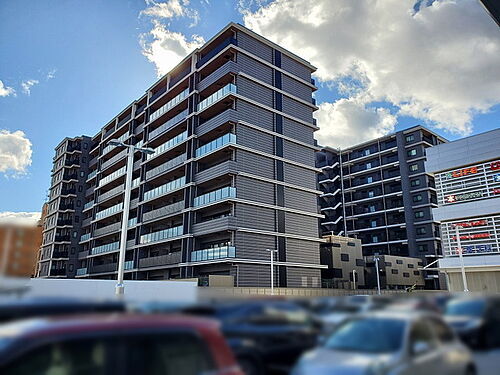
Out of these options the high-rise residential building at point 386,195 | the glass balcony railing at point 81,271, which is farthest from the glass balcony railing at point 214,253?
the glass balcony railing at point 81,271

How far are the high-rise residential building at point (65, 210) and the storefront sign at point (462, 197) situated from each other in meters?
53.5

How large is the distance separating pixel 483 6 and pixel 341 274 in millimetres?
40831

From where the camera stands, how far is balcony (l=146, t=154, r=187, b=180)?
4062 cm

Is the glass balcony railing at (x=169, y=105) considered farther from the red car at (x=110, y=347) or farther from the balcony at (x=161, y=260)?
the red car at (x=110, y=347)

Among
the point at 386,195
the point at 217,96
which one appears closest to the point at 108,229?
the point at 217,96

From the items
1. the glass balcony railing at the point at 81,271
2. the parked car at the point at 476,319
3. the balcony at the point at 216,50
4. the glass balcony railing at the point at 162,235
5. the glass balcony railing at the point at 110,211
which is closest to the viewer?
the parked car at the point at 476,319

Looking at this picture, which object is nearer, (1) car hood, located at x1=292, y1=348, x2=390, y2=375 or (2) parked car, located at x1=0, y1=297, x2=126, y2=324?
(2) parked car, located at x1=0, y1=297, x2=126, y2=324

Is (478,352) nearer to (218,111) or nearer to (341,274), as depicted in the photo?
(218,111)

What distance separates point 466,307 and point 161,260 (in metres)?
39.1

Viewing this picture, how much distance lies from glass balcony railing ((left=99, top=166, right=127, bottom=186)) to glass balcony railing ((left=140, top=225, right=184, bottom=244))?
11662 mm

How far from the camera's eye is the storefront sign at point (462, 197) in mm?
31641

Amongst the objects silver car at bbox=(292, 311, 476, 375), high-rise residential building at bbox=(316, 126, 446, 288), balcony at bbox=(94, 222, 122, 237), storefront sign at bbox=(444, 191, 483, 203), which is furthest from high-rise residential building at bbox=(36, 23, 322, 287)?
silver car at bbox=(292, 311, 476, 375)

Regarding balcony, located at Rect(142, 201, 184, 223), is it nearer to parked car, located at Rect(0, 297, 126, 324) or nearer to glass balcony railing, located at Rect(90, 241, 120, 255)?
glass balcony railing, located at Rect(90, 241, 120, 255)

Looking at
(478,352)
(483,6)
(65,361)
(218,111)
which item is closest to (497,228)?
(483,6)
